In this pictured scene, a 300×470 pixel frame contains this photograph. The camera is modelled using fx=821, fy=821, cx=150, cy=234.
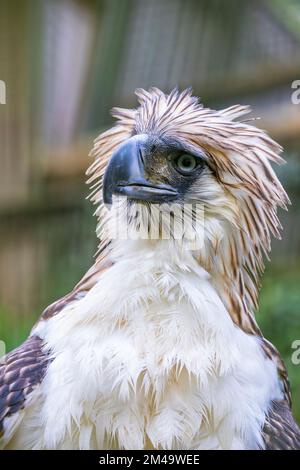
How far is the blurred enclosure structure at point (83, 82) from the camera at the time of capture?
20.5 ft

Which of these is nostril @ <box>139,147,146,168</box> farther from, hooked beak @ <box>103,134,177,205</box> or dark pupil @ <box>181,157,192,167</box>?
dark pupil @ <box>181,157,192,167</box>

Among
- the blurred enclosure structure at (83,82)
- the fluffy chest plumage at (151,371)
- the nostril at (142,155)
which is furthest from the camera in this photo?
the blurred enclosure structure at (83,82)

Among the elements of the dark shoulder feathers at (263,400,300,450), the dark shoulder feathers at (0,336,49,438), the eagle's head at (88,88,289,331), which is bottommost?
the dark shoulder feathers at (263,400,300,450)

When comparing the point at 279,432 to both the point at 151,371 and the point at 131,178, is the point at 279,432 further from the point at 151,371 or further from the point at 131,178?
the point at 131,178

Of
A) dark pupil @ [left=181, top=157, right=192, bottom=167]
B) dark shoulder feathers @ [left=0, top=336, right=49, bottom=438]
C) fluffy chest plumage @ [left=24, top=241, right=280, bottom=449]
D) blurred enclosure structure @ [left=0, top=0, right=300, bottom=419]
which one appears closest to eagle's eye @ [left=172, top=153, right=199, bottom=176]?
dark pupil @ [left=181, top=157, right=192, bottom=167]

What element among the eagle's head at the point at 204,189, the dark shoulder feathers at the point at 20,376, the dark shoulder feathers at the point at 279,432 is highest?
the eagle's head at the point at 204,189

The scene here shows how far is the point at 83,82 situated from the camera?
22.5 feet

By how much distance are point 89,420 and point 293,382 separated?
229 centimetres

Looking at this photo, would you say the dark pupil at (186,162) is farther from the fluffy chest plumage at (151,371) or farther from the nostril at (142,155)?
the fluffy chest plumage at (151,371)

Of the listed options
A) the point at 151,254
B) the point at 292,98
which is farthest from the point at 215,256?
the point at 292,98

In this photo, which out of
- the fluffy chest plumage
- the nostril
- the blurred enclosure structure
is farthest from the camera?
the blurred enclosure structure

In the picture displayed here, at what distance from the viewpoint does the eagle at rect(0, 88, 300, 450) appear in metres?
2.21

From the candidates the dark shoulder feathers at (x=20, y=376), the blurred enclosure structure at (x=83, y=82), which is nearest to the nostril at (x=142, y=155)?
the dark shoulder feathers at (x=20, y=376)

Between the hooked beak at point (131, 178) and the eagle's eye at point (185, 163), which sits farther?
the eagle's eye at point (185, 163)
